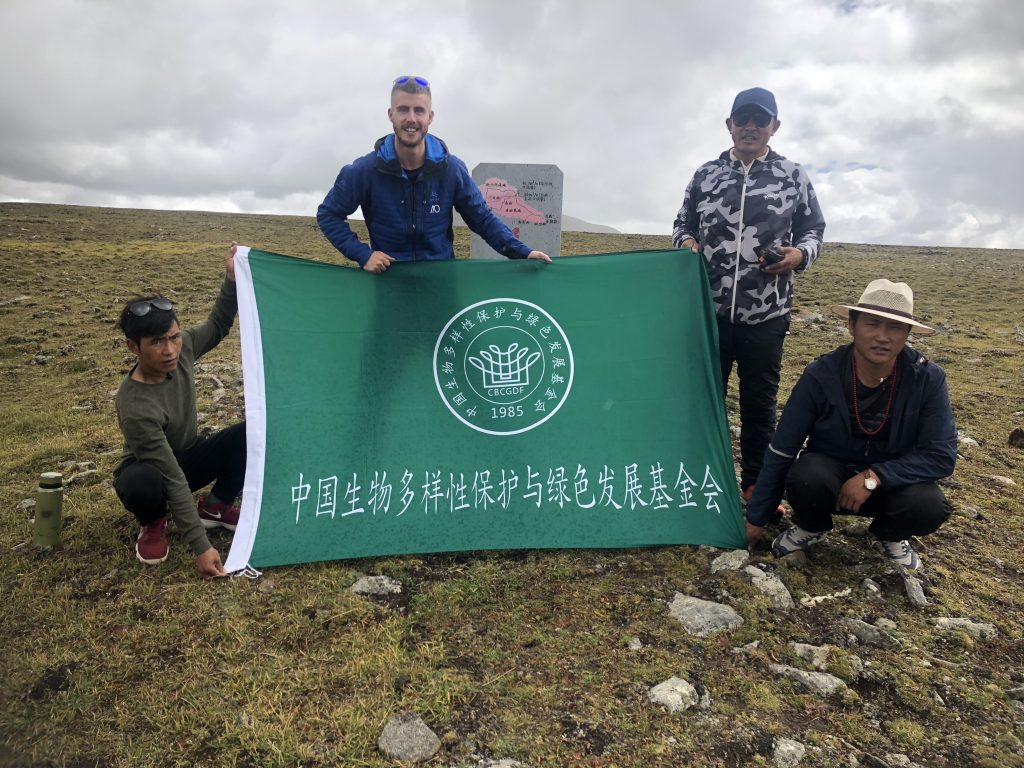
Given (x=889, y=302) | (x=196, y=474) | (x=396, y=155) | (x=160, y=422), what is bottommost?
(x=196, y=474)

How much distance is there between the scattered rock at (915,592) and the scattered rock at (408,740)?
2.88 m

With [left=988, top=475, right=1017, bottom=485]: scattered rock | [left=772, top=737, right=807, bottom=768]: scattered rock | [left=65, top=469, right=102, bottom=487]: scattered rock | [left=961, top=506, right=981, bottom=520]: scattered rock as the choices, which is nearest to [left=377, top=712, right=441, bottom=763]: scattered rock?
[left=772, top=737, right=807, bottom=768]: scattered rock

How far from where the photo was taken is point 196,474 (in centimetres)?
454

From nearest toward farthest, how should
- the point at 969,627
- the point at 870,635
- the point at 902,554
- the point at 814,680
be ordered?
A: 1. the point at 814,680
2. the point at 870,635
3. the point at 969,627
4. the point at 902,554

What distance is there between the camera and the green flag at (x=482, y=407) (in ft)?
13.6

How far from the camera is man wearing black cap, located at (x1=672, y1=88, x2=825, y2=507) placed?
4484 millimetres

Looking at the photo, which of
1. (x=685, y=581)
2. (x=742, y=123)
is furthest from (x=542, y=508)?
(x=742, y=123)

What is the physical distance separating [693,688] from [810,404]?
1948mm

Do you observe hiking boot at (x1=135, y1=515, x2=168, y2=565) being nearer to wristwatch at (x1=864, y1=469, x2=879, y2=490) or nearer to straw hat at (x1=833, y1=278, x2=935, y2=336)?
wristwatch at (x1=864, y1=469, x2=879, y2=490)

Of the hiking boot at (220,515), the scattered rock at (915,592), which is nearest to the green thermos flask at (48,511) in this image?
the hiking boot at (220,515)

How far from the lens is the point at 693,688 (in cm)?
304

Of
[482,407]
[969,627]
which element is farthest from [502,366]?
[969,627]

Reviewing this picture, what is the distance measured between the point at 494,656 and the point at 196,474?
2.59 m

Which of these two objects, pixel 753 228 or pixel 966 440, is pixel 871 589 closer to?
pixel 753 228
